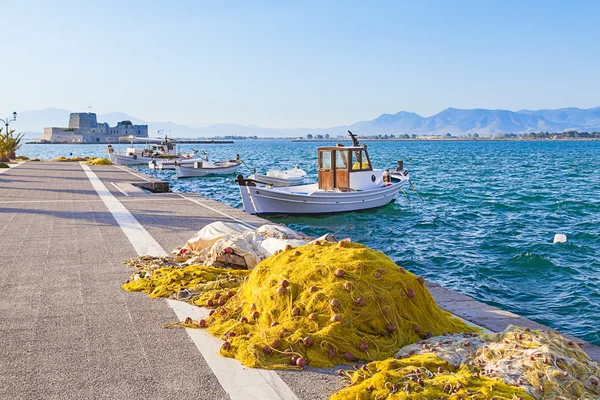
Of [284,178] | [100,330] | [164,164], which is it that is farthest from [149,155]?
[100,330]

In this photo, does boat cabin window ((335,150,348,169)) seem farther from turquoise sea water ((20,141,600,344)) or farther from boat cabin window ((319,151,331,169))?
turquoise sea water ((20,141,600,344))

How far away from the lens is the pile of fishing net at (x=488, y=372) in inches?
168

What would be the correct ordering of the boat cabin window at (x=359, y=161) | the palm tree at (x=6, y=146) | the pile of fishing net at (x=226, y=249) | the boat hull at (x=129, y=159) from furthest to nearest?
1. the boat hull at (x=129, y=159)
2. the palm tree at (x=6, y=146)
3. the boat cabin window at (x=359, y=161)
4. the pile of fishing net at (x=226, y=249)

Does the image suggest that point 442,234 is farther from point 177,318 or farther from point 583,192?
point 583,192

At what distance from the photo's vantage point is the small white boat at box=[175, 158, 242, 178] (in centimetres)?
4466

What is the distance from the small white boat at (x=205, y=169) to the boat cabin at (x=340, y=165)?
929 inches

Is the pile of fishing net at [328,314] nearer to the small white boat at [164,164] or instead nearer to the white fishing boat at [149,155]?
the small white boat at [164,164]

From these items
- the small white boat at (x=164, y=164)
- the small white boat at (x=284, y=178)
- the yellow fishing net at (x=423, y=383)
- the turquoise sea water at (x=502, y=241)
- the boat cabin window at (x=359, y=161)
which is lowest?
the turquoise sea water at (x=502, y=241)

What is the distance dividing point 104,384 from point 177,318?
5.93 feet

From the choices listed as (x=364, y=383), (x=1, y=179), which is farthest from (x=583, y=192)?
(x=364, y=383)

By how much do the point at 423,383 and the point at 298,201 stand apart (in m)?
17.5

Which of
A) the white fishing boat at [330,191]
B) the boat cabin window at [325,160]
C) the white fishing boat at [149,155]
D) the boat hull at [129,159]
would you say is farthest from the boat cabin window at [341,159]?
the boat hull at [129,159]

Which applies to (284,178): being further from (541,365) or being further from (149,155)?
(149,155)

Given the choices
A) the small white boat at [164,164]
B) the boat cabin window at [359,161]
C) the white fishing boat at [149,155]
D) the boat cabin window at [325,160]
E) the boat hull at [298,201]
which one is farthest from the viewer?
the white fishing boat at [149,155]
